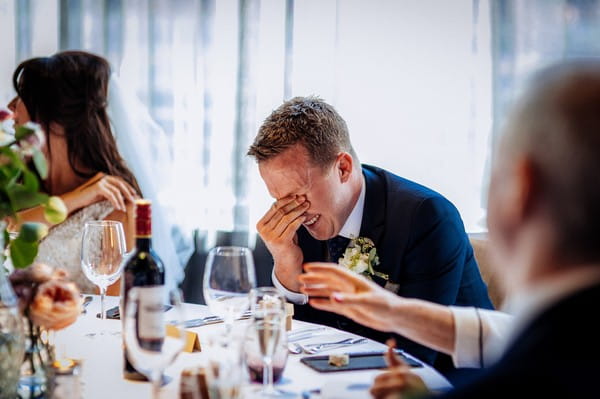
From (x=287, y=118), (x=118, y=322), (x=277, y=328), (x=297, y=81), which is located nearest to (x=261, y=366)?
(x=277, y=328)

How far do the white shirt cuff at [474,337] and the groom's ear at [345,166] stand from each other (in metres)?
1.03

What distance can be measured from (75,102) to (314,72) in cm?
127

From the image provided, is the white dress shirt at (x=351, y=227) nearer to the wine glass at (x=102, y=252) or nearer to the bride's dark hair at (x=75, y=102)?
the wine glass at (x=102, y=252)

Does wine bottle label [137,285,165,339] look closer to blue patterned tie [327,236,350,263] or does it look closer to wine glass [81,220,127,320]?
wine glass [81,220,127,320]

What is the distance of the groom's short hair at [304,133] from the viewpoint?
2.43 m

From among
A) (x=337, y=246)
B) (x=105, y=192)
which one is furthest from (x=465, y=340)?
(x=105, y=192)

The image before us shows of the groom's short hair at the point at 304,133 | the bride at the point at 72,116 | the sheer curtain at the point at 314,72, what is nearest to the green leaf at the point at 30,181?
the groom's short hair at the point at 304,133

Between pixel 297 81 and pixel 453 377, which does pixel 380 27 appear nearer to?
pixel 297 81

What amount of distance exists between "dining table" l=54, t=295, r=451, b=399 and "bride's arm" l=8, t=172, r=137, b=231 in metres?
1.10

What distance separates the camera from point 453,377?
Result: 2.29m

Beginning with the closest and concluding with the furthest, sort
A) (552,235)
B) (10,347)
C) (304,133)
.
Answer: (552,235) → (10,347) → (304,133)

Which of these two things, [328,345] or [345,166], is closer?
[328,345]

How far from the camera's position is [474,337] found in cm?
156

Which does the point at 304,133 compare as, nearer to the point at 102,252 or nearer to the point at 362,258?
the point at 362,258
